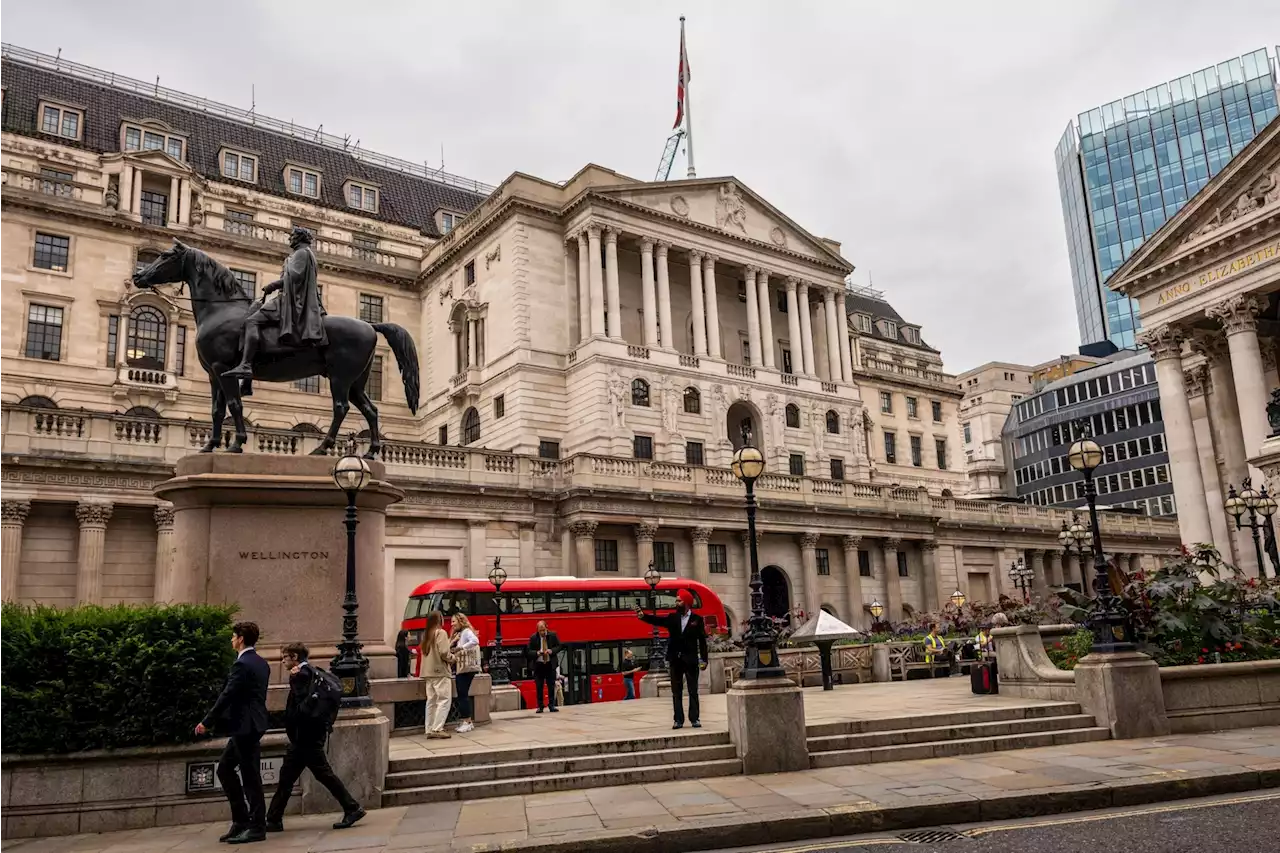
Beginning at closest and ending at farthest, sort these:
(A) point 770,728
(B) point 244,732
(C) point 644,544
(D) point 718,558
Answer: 1. (B) point 244,732
2. (A) point 770,728
3. (C) point 644,544
4. (D) point 718,558

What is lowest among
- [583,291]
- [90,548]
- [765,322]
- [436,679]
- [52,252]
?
[436,679]

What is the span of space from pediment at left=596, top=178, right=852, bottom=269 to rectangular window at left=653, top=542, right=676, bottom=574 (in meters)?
18.1

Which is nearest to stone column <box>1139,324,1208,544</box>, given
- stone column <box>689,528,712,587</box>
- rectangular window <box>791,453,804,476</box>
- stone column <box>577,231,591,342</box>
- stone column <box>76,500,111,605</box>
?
rectangular window <box>791,453,804,476</box>

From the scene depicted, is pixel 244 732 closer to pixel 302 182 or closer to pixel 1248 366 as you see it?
pixel 1248 366

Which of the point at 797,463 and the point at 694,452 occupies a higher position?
the point at 694,452

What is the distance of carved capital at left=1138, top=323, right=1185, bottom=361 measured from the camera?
130ft

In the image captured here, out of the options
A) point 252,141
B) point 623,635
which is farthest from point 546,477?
point 252,141

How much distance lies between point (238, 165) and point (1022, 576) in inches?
1819

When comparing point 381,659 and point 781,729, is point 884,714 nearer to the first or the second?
point 781,729

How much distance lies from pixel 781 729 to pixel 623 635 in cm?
1818

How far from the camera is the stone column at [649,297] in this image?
4803cm

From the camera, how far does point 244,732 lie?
9562 millimetres

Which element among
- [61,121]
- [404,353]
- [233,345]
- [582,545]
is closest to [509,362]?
[582,545]

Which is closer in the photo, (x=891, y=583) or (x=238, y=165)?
(x=891, y=583)
